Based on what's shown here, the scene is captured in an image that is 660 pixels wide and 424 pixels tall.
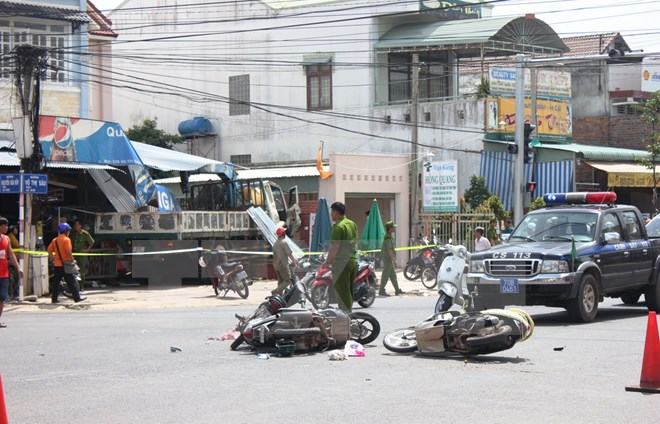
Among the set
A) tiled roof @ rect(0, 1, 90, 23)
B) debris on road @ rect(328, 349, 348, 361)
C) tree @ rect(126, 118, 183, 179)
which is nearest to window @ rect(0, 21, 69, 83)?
tiled roof @ rect(0, 1, 90, 23)

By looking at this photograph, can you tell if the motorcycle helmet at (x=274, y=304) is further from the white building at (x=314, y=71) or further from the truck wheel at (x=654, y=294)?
the white building at (x=314, y=71)

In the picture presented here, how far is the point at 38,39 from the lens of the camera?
2988 centimetres

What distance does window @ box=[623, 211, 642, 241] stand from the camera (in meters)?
17.2

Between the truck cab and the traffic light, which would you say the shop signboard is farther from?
the truck cab

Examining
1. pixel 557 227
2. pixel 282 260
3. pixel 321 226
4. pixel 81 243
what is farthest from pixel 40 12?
pixel 557 227

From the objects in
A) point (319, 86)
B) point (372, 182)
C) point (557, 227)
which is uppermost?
point (319, 86)

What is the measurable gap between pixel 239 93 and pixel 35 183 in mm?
26021

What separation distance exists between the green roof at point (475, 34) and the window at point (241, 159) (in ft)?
29.7

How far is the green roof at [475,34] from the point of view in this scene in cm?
3712

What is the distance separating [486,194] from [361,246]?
9245mm

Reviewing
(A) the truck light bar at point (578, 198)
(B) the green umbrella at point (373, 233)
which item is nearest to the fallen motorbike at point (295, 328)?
(A) the truck light bar at point (578, 198)

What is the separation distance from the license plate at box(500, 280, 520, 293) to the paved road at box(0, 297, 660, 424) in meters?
0.97

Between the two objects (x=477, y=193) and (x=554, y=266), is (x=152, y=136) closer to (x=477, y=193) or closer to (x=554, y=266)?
(x=477, y=193)

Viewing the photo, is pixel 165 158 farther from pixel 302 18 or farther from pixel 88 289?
pixel 302 18
